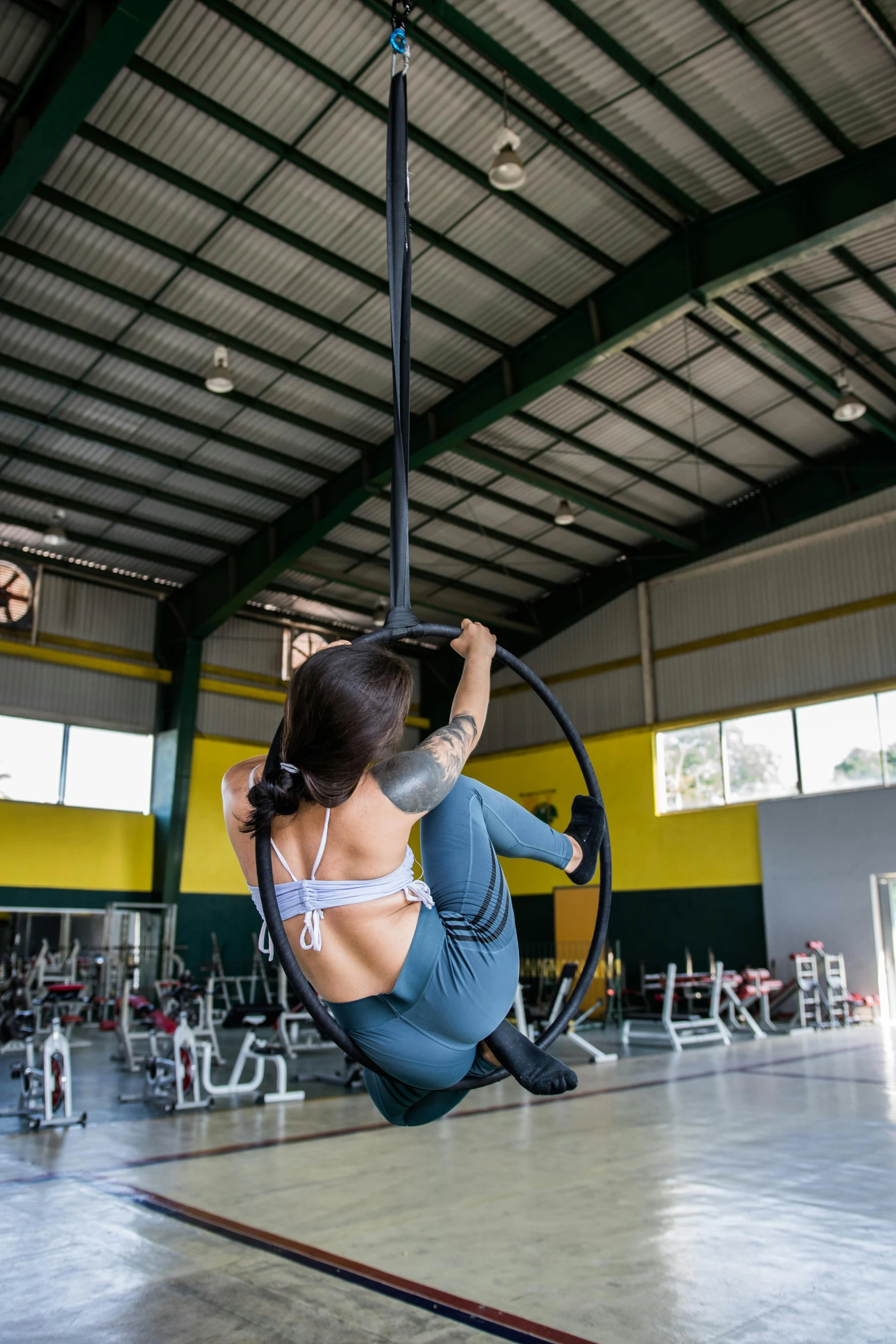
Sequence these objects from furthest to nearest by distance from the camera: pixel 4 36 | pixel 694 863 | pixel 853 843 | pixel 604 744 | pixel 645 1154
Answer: pixel 604 744 < pixel 694 863 < pixel 853 843 < pixel 4 36 < pixel 645 1154

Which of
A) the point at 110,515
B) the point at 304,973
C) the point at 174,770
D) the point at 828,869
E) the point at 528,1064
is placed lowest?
the point at 528,1064

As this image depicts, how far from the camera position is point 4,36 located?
7.51 meters

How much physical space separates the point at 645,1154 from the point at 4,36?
8.91 meters

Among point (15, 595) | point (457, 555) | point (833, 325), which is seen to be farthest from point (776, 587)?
point (15, 595)

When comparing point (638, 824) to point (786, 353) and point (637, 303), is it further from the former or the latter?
point (637, 303)

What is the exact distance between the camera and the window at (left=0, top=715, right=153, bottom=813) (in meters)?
14.3

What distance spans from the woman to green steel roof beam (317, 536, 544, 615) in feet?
44.9

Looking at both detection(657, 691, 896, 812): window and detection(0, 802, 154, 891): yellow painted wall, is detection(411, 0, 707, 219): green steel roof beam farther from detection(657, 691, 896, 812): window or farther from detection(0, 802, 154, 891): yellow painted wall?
detection(0, 802, 154, 891): yellow painted wall

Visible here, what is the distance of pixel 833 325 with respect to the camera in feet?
38.5

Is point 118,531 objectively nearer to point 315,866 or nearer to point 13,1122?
point 13,1122

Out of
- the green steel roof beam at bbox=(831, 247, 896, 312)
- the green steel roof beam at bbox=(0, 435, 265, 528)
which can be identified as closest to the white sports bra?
the green steel roof beam at bbox=(831, 247, 896, 312)

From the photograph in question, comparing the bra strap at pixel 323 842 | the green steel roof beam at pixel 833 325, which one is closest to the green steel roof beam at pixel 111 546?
the green steel roof beam at pixel 833 325

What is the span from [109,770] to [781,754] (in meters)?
10.3

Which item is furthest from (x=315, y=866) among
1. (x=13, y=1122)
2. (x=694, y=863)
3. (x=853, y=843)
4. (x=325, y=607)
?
(x=325, y=607)
